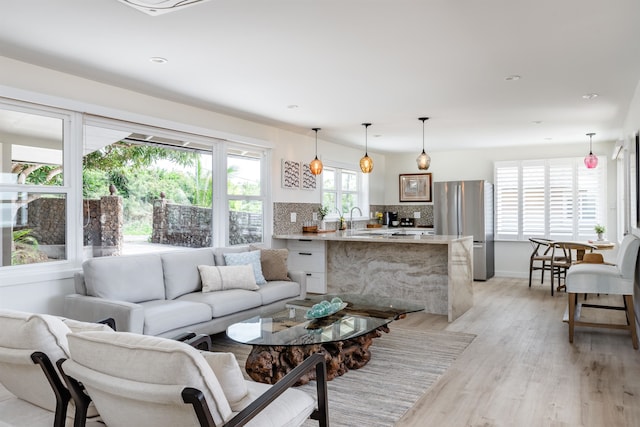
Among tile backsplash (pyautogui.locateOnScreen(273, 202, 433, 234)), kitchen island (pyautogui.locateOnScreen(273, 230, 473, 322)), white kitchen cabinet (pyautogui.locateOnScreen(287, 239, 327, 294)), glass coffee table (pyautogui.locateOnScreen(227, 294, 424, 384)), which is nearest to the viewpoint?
glass coffee table (pyautogui.locateOnScreen(227, 294, 424, 384))

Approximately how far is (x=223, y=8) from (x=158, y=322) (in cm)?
231

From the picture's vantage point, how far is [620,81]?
423 centimetres

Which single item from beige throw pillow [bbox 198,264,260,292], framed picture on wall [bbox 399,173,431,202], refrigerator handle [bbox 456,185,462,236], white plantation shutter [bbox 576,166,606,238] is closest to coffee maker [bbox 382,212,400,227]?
framed picture on wall [bbox 399,173,431,202]

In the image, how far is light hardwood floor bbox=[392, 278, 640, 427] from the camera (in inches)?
109

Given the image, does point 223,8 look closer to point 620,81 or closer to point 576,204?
point 620,81

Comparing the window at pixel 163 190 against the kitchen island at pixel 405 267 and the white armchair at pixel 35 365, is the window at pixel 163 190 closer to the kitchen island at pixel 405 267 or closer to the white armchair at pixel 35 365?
the kitchen island at pixel 405 267

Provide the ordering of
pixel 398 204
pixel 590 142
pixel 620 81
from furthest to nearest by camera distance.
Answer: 1. pixel 398 204
2. pixel 590 142
3. pixel 620 81

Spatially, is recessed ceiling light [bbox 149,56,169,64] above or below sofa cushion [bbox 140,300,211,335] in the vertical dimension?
above

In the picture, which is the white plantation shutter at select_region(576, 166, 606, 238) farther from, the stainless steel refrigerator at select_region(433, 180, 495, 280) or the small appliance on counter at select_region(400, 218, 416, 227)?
the small appliance on counter at select_region(400, 218, 416, 227)

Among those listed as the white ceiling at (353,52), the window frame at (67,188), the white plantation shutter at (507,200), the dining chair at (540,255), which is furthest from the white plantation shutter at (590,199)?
the window frame at (67,188)

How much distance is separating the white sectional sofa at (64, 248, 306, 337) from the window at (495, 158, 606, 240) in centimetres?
531

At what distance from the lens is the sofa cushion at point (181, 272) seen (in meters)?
4.37

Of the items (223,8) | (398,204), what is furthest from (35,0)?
(398,204)

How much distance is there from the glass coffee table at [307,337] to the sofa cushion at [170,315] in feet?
2.14
